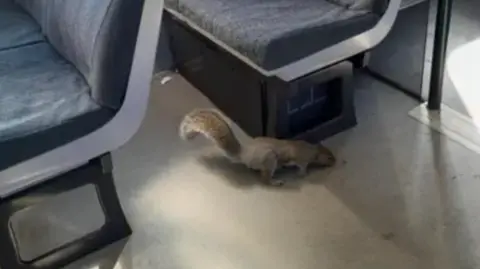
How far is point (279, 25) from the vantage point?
209cm

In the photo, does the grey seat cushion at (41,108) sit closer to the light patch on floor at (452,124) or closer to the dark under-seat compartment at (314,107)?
the dark under-seat compartment at (314,107)

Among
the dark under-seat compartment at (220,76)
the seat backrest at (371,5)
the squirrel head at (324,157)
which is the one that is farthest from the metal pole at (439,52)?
the dark under-seat compartment at (220,76)

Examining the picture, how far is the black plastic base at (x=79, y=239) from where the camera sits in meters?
1.74

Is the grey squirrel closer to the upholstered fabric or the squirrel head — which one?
the squirrel head

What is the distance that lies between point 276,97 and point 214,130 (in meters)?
0.23

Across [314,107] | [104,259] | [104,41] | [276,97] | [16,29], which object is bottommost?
[104,259]

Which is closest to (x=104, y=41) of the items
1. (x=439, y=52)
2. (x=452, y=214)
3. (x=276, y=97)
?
(x=276, y=97)

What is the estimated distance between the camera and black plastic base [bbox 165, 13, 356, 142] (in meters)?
2.20

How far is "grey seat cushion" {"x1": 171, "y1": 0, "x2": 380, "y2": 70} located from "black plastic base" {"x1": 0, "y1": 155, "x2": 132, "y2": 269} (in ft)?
1.93

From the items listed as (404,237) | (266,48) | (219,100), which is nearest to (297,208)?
(404,237)

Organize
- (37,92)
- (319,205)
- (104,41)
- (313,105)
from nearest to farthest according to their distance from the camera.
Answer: (104,41), (37,92), (319,205), (313,105)

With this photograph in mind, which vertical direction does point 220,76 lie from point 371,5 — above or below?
below

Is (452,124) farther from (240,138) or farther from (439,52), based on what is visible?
(240,138)

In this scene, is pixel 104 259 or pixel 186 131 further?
pixel 186 131
